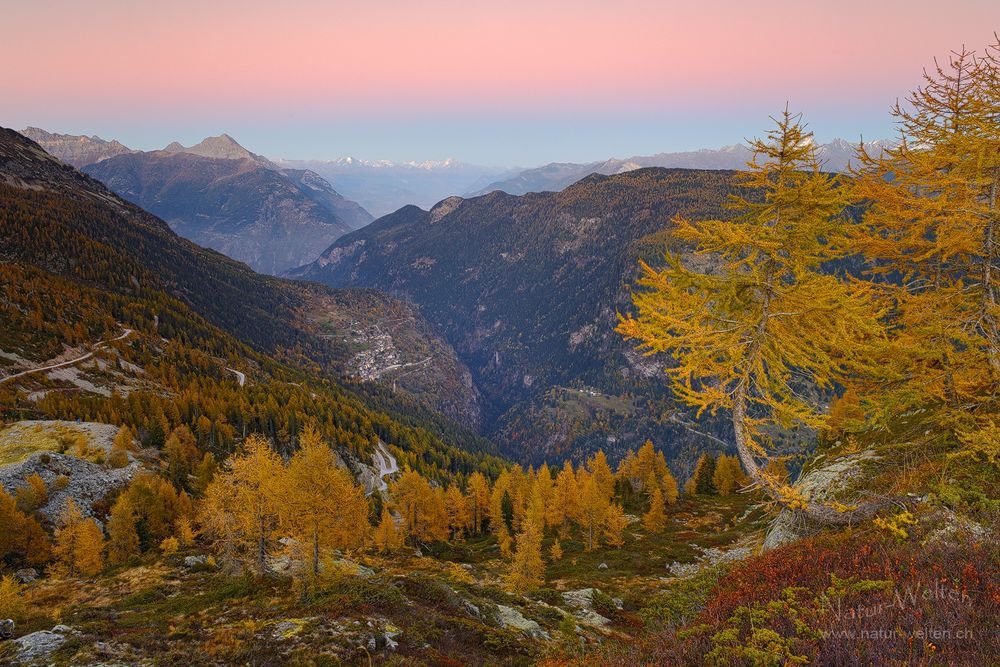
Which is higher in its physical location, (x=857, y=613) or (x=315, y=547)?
(x=857, y=613)

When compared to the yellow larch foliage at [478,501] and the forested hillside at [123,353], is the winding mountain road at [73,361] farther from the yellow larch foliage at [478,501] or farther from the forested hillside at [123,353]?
the yellow larch foliage at [478,501]

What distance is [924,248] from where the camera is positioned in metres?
16.2

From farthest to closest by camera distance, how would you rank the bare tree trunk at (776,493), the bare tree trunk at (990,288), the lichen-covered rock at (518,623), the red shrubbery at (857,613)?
1. the lichen-covered rock at (518,623)
2. the bare tree trunk at (990,288)
3. the bare tree trunk at (776,493)
4. the red shrubbery at (857,613)

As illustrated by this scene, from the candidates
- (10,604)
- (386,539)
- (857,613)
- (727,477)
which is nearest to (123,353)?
(386,539)

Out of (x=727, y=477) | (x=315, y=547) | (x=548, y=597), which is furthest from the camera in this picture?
(x=727, y=477)

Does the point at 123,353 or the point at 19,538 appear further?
the point at 123,353

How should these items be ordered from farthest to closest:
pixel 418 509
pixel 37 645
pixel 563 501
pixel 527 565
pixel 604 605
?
pixel 563 501 → pixel 418 509 → pixel 527 565 → pixel 604 605 → pixel 37 645

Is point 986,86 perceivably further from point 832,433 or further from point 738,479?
point 738,479

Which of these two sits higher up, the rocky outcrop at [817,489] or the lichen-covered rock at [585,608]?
the rocky outcrop at [817,489]

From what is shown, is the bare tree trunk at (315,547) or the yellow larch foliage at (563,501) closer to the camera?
the bare tree trunk at (315,547)

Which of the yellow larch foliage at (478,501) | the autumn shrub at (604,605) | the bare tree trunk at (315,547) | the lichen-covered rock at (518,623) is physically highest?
the bare tree trunk at (315,547)

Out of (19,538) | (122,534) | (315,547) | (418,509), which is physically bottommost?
(418,509)

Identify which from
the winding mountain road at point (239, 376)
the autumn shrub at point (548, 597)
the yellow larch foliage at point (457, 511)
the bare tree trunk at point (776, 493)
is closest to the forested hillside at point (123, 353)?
the winding mountain road at point (239, 376)

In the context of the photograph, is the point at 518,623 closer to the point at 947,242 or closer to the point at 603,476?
the point at 947,242
